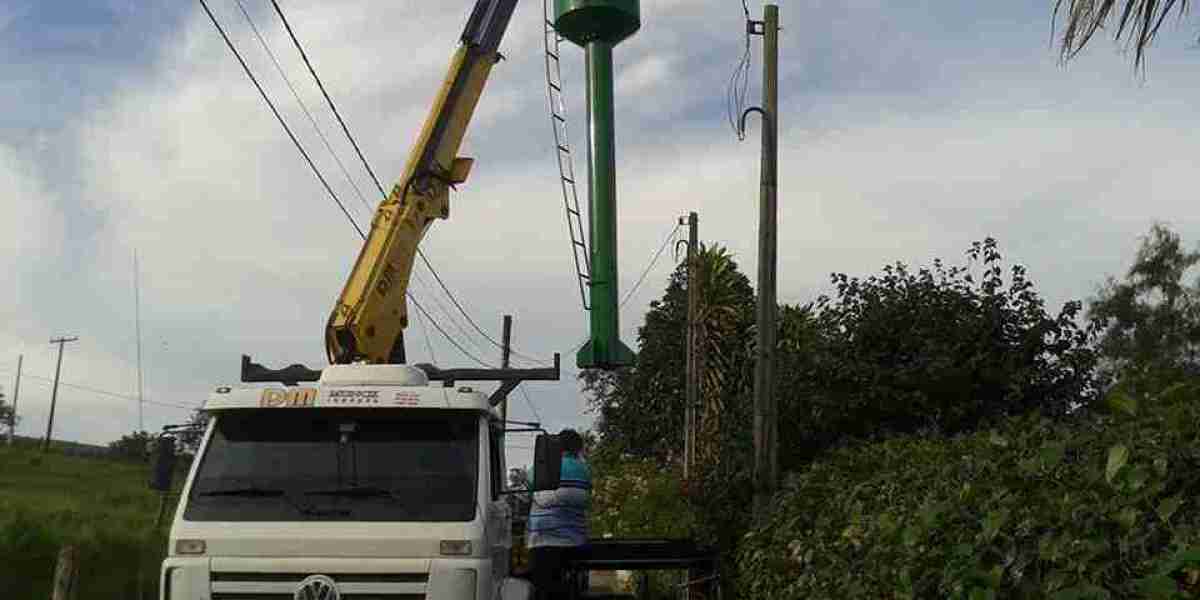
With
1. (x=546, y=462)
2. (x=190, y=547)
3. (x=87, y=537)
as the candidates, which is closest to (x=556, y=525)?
(x=546, y=462)

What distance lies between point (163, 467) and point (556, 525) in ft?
10.1

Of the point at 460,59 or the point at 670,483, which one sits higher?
the point at 460,59

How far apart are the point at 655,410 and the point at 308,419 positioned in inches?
1005

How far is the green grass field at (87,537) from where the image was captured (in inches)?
625

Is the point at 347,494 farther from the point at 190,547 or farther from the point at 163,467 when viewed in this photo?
the point at 163,467

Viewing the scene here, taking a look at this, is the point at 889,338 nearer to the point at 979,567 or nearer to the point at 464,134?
the point at 464,134

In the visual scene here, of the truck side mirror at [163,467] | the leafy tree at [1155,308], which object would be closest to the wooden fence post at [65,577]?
the truck side mirror at [163,467]

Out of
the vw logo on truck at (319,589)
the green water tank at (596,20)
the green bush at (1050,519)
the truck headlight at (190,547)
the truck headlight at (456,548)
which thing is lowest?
the vw logo on truck at (319,589)

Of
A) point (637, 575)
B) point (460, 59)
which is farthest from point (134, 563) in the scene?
point (460, 59)

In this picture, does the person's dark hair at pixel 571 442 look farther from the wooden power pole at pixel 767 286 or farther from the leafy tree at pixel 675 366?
the leafy tree at pixel 675 366

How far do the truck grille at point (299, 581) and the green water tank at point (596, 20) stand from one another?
10.0 m

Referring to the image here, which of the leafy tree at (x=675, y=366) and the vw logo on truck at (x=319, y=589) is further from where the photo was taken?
the leafy tree at (x=675, y=366)

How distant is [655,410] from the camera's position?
32.9 meters

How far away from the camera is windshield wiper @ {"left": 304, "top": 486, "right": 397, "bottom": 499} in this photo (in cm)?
728
